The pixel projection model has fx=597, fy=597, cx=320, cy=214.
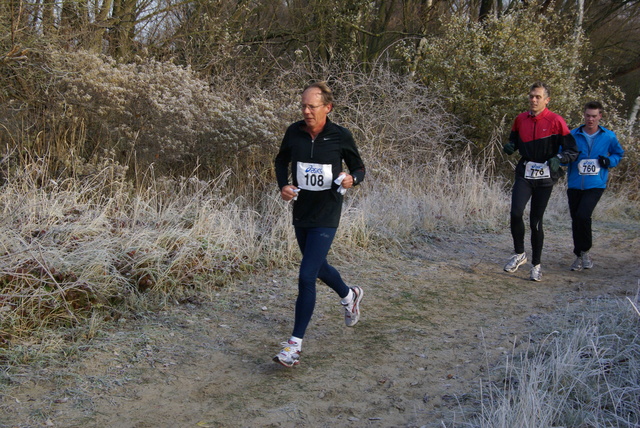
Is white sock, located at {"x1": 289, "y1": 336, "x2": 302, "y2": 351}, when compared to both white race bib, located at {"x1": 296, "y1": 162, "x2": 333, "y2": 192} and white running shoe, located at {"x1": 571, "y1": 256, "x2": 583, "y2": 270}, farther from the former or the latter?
white running shoe, located at {"x1": 571, "y1": 256, "x2": 583, "y2": 270}

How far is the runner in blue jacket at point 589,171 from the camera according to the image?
271 inches

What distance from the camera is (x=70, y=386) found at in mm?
3635

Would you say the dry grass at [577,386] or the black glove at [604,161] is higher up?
the black glove at [604,161]

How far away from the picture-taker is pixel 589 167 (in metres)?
6.91

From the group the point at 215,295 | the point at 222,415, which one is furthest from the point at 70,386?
the point at 215,295

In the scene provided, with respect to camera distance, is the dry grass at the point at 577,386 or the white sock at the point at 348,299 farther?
the white sock at the point at 348,299

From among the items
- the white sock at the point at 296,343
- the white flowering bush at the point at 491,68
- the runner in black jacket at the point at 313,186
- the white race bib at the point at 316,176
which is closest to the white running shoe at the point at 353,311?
the runner in black jacket at the point at 313,186

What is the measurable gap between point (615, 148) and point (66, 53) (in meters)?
6.97

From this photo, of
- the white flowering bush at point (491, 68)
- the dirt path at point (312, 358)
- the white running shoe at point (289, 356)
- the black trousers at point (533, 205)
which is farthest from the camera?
the white flowering bush at point (491, 68)

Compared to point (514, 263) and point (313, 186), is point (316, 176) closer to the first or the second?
point (313, 186)

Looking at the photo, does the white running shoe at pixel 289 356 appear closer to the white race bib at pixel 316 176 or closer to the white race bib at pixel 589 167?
the white race bib at pixel 316 176

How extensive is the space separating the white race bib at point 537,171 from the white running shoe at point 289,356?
3.66m

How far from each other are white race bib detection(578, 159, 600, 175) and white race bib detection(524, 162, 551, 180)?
0.84 meters

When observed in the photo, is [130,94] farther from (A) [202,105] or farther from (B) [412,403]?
(B) [412,403]
